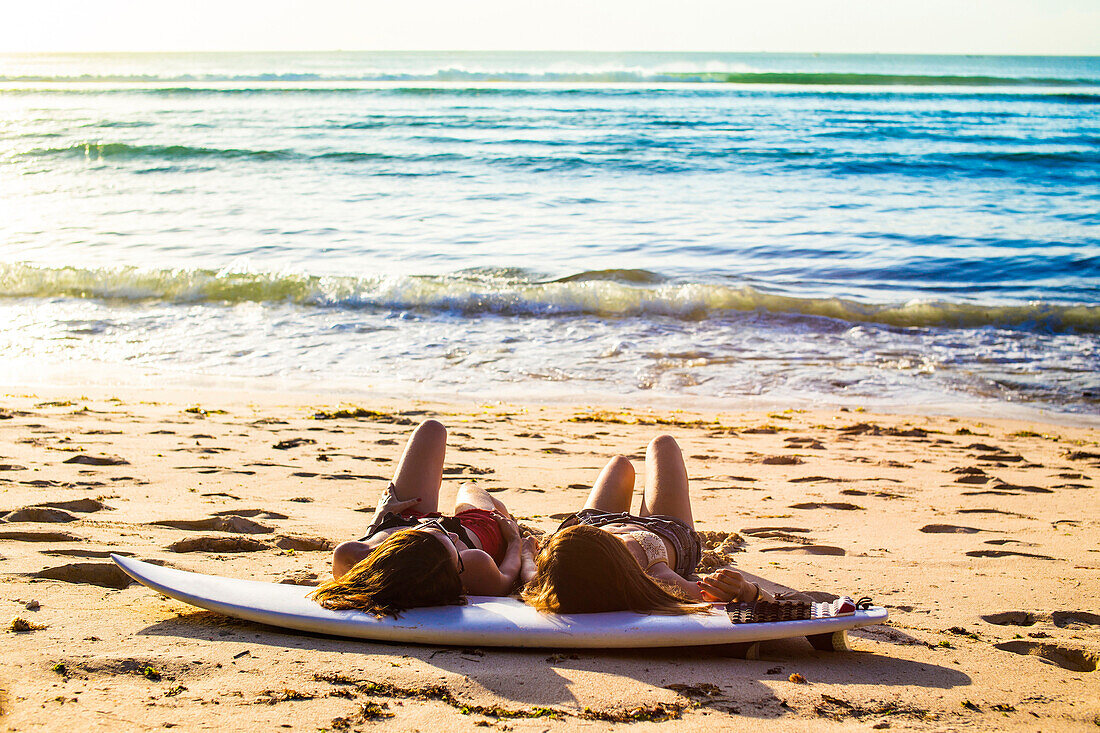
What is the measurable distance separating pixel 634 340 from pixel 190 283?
578 cm

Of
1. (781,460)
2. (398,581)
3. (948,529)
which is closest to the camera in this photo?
(398,581)

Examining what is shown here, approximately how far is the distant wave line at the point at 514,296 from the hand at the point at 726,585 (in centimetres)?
694

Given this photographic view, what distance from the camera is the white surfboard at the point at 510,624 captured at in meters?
2.60

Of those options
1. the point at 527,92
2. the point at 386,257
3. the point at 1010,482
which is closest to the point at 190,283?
the point at 386,257

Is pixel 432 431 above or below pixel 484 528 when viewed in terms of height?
above

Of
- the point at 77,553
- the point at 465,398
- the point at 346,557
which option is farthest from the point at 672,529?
the point at 465,398

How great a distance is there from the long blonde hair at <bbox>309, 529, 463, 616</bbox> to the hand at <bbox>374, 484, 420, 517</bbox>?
0.57 meters

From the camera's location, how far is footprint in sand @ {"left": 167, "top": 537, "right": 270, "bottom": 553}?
345 cm

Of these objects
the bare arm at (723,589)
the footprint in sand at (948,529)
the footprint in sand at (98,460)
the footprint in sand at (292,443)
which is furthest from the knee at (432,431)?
the footprint in sand at (948,529)

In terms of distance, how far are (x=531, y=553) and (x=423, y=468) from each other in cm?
57

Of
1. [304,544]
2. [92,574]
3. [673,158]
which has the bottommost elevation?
[304,544]

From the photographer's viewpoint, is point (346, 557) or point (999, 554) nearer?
point (346, 557)

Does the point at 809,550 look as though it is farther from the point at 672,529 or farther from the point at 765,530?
the point at 672,529

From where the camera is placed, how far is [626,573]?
280cm
